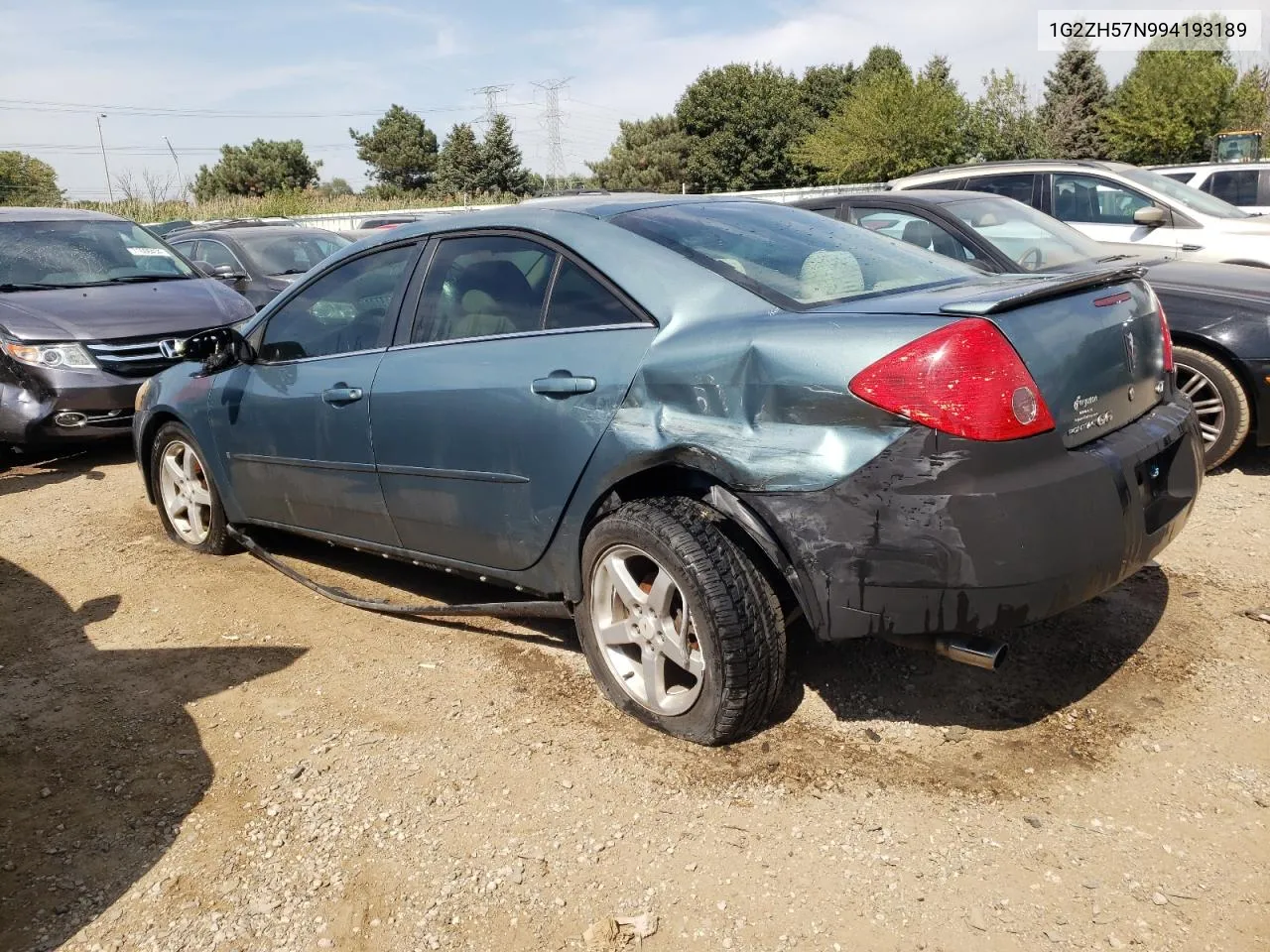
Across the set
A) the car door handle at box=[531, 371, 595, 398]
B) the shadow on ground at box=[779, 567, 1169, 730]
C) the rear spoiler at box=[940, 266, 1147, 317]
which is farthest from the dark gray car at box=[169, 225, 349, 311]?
the rear spoiler at box=[940, 266, 1147, 317]

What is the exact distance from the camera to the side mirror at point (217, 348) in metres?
4.67

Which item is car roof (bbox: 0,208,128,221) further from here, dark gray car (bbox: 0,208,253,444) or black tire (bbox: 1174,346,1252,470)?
black tire (bbox: 1174,346,1252,470)

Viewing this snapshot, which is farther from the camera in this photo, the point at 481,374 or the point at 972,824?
the point at 481,374

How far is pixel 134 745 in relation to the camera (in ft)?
11.0

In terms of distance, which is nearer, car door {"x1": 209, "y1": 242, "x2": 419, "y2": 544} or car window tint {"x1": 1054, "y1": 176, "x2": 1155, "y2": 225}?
car door {"x1": 209, "y1": 242, "x2": 419, "y2": 544}

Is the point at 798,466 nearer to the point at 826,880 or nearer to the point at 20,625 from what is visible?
the point at 826,880

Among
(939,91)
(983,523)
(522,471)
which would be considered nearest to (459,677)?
(522,471)

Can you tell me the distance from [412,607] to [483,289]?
4.33 feet

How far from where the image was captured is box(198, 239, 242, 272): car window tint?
1080 cm

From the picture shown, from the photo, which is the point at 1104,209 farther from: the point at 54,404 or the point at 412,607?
the point at 54,404

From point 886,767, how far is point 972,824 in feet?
1.11

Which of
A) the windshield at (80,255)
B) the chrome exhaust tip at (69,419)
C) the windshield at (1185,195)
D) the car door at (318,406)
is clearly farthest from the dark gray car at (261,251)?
the windshield at (1185,195)

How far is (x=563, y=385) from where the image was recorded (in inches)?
125

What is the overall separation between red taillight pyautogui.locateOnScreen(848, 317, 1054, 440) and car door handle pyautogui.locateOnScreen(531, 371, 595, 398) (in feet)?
2.97
